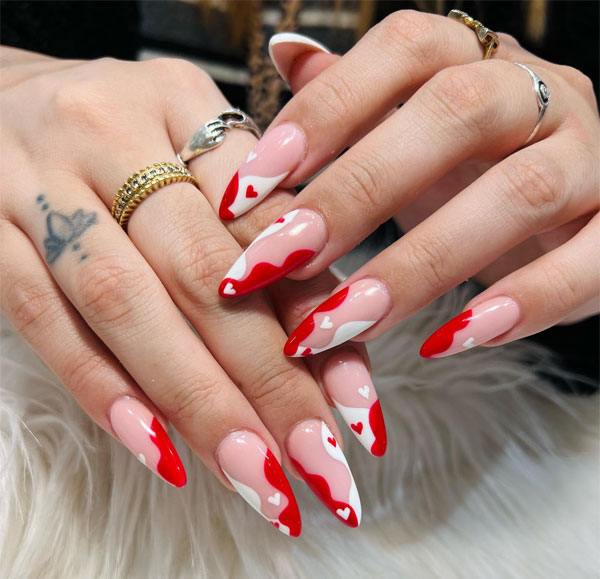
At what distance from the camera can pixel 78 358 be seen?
519 millimetres

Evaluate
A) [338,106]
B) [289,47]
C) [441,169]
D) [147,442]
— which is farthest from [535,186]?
[147,442]

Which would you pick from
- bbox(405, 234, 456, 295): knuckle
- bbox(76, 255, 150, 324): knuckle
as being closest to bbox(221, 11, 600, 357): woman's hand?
bbox(405, 234, 456, 295): knuckle

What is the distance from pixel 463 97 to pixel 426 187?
0.09 metres

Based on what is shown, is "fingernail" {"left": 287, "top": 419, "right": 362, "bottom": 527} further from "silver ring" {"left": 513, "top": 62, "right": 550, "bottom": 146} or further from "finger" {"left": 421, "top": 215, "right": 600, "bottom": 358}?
"silver ring" {"left": 513, "top": 62, "right": 550, "bottom": 146}

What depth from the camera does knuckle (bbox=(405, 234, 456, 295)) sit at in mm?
505

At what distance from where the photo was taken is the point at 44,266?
0.55 metres

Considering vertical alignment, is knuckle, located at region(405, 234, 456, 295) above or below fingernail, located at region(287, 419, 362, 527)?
above

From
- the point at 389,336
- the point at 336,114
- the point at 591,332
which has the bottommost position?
the point at 591,332

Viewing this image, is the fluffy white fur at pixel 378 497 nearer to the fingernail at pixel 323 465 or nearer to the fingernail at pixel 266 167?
the fingernail at pixel 323 465

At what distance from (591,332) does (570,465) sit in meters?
0.26

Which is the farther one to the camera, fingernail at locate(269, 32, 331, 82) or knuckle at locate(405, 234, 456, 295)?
fingernail at locate(269, 32, 331, 82)

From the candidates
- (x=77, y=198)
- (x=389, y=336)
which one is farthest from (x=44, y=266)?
(x=389, y=336)

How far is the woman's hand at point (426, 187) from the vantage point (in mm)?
504

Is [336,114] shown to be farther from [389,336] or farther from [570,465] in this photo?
[570,465]
